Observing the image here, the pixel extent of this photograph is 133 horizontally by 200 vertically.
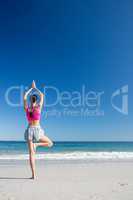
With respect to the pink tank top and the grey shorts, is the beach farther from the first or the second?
the pink tank top

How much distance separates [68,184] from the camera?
17.3 ft

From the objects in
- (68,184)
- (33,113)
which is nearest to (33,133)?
(33,113)

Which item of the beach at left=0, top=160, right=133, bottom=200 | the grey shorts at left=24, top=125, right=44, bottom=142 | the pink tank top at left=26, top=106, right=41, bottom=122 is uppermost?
the pink tank top at left=26, top=106, right=41, bottom=122

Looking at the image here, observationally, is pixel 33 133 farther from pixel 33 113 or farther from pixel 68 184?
pixel 68 184


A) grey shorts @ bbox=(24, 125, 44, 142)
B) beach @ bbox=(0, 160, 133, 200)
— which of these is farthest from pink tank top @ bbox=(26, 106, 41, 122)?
beach @ bbox=(0, 160, 133, 200)

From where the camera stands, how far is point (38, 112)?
5.67 meters

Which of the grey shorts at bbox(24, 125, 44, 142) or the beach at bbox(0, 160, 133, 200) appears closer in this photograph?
the beach at bbox(0, 160, 133, 200)

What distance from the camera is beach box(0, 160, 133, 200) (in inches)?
177

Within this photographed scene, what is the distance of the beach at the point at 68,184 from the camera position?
4488 millimetres

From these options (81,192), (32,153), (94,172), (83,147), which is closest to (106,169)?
(94,172)

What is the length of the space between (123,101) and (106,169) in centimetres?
1491

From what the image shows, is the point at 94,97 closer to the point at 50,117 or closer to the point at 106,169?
the point at 50,117

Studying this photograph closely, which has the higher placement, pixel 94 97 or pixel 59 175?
pixel 94 97

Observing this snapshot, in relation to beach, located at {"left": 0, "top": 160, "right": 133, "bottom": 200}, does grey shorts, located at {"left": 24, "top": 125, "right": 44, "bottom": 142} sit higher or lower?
higher
